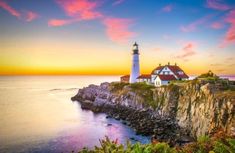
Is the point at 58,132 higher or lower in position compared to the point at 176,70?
lower

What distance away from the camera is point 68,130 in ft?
133

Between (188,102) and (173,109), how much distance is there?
499 cm

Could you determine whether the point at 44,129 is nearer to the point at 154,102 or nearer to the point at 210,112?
the point at 154,102

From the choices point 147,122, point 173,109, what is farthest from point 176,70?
point 147,122

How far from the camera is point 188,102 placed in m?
37.4

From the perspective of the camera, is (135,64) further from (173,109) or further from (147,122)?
(147,122)

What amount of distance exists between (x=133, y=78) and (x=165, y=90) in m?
26.4

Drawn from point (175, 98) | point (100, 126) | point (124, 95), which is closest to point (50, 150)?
point (100, 126)

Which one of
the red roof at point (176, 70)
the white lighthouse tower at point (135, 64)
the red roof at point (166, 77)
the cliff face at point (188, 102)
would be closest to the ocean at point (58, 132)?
the cliff face at point (188, 102)

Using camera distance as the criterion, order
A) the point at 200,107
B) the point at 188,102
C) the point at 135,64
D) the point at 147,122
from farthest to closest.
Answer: the point at 135,64, the point at 147,122, the point at 188,102, the point at 200,107

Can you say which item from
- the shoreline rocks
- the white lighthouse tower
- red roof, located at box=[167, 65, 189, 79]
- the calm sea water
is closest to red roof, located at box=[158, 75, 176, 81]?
red roof, located at box=[167, 65, 189, 79]

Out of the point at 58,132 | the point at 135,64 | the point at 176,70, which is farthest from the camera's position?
the point at 135,64

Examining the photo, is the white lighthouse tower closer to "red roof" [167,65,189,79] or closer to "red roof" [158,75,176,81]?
"red roof" [167,65,189,79]

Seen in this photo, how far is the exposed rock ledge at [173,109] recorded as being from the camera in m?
28.3
